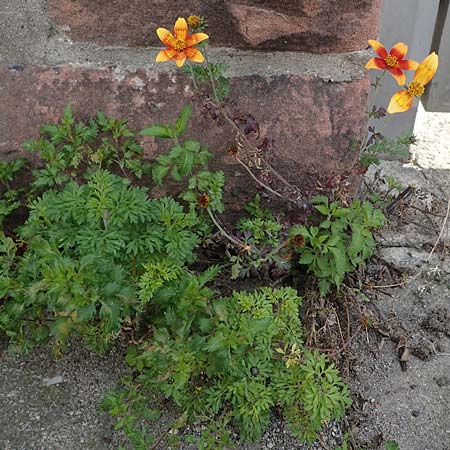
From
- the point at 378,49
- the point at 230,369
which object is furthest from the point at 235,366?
the point at 378,49

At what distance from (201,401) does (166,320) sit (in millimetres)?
158

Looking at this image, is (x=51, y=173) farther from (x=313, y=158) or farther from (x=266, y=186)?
(x=313, y=158)

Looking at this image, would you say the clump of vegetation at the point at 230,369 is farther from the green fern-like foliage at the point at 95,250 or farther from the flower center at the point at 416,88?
the flower center at the point at 416,88

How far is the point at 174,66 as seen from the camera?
130 centimetres

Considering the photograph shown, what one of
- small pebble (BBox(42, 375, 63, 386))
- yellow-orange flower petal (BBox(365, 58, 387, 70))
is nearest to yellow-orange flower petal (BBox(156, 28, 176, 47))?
yellow-orange flower petal (BBox(365, 58, 387, 70))

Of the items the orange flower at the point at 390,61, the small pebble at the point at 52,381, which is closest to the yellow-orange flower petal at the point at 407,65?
the orange flower at the point at 390,61

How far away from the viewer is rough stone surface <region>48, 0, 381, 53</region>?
4.04ft

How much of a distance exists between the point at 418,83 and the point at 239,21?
37cm

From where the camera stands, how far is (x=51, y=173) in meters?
1.29

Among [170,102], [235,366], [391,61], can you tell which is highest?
[391,61]

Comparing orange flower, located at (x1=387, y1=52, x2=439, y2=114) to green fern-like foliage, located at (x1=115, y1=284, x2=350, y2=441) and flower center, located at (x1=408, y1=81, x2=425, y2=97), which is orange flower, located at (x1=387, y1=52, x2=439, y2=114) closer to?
flower center, located at (x1=408, y1=81, x2=425, y2=97)

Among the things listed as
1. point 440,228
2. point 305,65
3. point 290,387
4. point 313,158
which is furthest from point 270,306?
point 440,228

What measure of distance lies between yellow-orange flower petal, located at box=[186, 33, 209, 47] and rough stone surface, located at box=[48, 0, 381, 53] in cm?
14

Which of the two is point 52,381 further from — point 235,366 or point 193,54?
point 193,54
